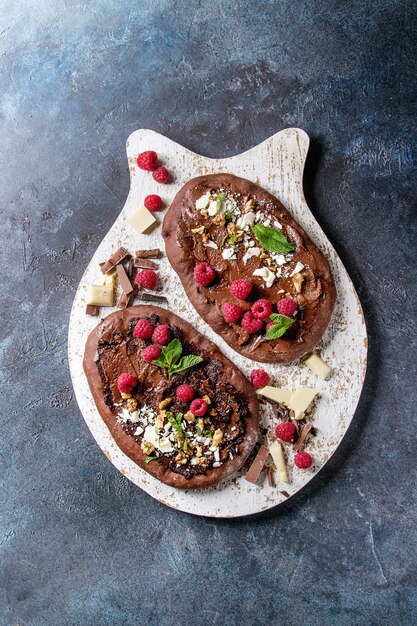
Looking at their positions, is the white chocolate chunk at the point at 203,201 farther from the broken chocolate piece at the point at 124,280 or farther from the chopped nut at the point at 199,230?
the broken chocolate piece at the point at 124,280

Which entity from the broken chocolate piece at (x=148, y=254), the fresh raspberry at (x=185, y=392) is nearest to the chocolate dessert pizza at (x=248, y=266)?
the broken chocolate piece at (x=148, y=254)

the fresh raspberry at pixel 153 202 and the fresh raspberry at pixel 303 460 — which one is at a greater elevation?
the fresh raspberry at pixel 153 202

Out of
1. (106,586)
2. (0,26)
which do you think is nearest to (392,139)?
(0,26)

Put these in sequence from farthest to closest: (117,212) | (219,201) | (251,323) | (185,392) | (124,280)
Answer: (117,212)
(124,280)
(219,201)
(251,323)
(185,392)

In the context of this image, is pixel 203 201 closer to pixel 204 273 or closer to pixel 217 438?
pixel 204 273

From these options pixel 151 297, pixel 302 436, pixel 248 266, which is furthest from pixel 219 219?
Answer: pixel 302 436

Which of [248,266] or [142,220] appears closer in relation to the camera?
[248,266]

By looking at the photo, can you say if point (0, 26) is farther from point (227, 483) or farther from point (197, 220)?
point (227, 483)
